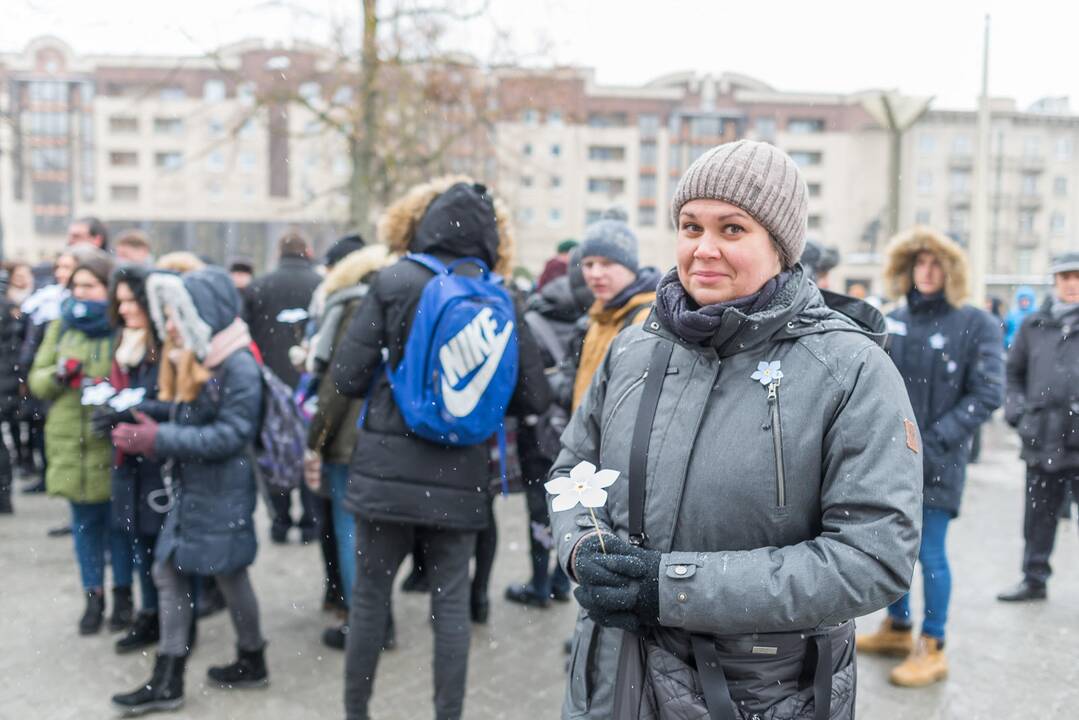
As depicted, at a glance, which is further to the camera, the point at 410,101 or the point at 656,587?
the point at 410,101

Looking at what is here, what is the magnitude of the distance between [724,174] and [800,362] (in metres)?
0.45

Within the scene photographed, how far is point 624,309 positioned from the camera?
154 inches

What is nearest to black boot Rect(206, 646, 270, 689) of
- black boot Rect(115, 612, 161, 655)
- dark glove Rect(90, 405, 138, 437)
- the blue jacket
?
black boot Rect(115, 612, 161, 655)

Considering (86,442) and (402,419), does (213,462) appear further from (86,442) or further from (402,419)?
(86,442)

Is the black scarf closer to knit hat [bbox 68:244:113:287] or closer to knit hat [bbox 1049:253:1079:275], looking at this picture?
knit hat [bbox 68:244:113:287]

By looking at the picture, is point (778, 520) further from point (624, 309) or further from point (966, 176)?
point (966, 176)

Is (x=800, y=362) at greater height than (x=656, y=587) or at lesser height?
greater

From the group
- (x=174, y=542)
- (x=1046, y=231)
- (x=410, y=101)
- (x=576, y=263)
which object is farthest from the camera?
(x=1046, y=231)

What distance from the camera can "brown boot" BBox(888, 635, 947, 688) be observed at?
411 centimetres

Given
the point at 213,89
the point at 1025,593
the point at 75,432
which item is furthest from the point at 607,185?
the point at 75,432

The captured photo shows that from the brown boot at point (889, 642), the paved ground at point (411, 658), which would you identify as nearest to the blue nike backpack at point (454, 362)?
the paved ground at point (411, 658)

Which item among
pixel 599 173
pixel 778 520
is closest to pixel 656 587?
pixel 778 520

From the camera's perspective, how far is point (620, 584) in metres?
1.74

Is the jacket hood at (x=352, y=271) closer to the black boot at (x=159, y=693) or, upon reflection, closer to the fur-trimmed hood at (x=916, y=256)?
the black boot at (x=159, y=693)
